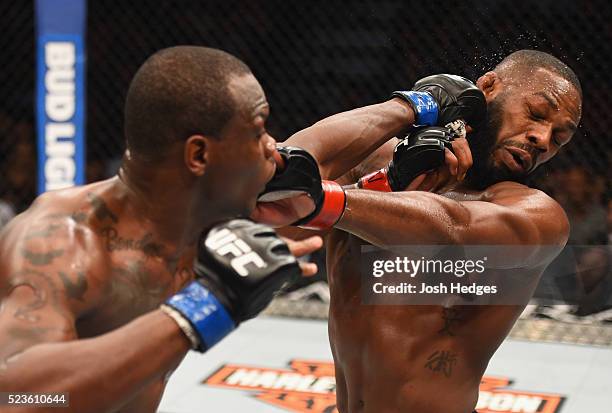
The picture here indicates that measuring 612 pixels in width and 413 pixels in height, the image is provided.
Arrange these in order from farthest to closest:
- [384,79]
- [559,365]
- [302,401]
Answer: [384,79] < [559,365] < [302,401]

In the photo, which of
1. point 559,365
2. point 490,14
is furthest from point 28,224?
point 559,365

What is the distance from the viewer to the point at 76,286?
46.8 inches

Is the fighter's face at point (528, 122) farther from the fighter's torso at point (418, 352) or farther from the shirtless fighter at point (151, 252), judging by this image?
the shirtless fighter at point (151, 252)

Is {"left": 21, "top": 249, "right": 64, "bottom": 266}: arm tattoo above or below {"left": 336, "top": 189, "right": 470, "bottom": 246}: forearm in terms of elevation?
above

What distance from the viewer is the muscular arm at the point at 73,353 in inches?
42.1

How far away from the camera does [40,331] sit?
111 cm

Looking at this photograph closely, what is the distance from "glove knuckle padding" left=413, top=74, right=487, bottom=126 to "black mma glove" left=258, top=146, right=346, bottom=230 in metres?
0.41

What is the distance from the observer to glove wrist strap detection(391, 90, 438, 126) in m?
1.83

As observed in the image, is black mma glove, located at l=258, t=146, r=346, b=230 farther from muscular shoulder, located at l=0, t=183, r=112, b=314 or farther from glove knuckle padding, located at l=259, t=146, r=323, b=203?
muscular shoulder, located at l=0, t=183, r=112, b=314

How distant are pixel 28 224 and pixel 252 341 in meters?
2.20

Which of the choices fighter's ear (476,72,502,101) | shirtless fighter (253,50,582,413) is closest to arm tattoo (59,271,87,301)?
shirtless fighter (253,50,582,413)

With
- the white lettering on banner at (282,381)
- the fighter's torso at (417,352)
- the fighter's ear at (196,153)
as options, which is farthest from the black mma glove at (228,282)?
the white lettering on banner at (282,381)

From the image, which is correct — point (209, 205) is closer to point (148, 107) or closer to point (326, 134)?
point (148, 107)

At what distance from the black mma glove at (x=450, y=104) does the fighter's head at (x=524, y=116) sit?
4cm
